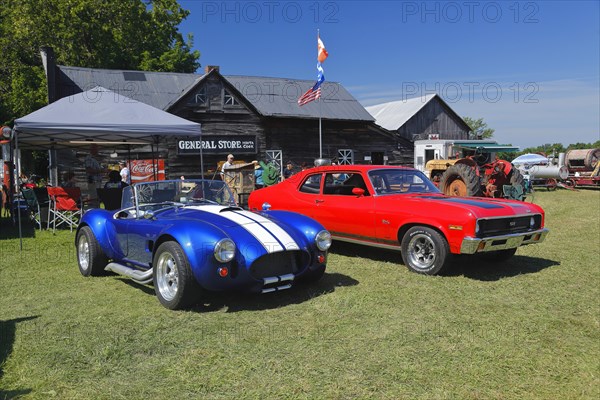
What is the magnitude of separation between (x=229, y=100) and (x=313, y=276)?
17665mm

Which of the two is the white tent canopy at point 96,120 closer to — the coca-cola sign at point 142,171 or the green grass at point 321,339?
the green grass at point 321,339

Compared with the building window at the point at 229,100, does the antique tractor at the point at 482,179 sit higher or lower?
lower

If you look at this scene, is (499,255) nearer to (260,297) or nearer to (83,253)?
(260,297)

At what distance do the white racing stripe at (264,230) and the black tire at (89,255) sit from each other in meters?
1.76

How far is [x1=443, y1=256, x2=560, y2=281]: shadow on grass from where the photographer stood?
254 inches

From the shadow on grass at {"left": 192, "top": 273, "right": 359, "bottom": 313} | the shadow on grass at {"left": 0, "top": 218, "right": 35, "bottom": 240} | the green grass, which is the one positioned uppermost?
the shadow on grass at {"left": 0, "top": 218, "right": 35, "bottom": 240}

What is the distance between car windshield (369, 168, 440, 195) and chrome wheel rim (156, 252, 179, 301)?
3373 millimetres

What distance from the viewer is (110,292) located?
224 inches

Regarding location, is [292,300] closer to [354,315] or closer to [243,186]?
[354,315]

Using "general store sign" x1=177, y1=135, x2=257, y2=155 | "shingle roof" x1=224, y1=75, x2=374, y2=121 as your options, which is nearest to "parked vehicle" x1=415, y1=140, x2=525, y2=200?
"shingle roof" x1=224, y1=75, x2=374, y2=121

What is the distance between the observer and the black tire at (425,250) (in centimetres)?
611

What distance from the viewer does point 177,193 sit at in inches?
239


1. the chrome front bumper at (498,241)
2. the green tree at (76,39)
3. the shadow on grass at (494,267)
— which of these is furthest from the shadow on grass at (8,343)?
the green tree at (76,39)

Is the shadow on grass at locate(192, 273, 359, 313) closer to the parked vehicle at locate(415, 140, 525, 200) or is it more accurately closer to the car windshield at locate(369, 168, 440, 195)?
the car windshield at locate(369, 168, 440, 195)
